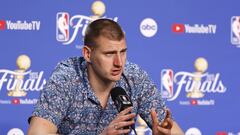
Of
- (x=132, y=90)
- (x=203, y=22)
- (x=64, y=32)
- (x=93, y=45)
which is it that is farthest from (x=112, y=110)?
(x=203, y=22)

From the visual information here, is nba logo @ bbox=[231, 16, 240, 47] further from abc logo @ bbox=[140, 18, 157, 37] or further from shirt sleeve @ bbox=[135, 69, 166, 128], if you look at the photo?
shirt sleeve @ bbox=[135, 69, 166, 128]

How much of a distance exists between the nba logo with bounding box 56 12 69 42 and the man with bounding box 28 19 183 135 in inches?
23.6

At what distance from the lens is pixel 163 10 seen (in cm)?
259

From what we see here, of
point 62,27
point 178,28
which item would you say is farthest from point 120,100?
point 178,28

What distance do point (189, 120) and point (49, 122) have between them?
3.72 feet

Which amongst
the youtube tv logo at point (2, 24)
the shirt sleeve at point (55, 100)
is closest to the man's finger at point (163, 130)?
the shirt sleeve at point (55, 100)

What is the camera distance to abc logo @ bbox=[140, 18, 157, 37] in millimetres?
A: 2561

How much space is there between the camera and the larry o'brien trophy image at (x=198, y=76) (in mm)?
2643

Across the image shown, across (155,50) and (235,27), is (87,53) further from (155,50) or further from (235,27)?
(235,27)

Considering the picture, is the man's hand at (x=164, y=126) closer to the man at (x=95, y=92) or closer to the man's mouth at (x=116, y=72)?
the man at (x=95, y=92)

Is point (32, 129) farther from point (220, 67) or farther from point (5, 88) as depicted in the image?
point (220, 67)

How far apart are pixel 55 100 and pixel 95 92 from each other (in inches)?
6.6

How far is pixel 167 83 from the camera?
8.59 ft

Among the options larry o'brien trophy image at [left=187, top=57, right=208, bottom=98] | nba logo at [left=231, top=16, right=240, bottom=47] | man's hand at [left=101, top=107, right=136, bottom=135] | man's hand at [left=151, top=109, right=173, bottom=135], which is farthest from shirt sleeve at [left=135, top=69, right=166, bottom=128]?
nba logo at [left=231, top=16, right=240, bottom=47]
